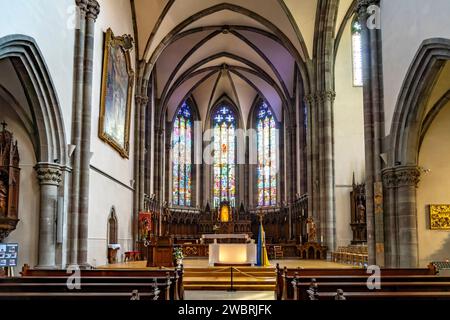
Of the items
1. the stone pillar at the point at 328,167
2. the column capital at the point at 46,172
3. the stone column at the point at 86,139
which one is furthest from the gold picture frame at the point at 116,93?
the stone pillar at the point at 328,167

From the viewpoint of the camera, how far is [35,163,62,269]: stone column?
548 inches

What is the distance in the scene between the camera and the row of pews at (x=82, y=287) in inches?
266

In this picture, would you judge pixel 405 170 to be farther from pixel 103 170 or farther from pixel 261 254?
pixel 103 170

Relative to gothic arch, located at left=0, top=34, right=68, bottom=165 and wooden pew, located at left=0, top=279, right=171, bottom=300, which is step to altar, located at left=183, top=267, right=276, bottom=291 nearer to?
gothic arch, located at left=0, top=34, right=68, bottom=165

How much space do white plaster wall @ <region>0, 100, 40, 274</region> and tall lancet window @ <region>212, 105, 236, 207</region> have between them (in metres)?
26.9

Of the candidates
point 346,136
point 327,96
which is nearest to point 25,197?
point 327,96

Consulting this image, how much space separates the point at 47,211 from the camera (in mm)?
14109

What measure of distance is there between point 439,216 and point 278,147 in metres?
23.9

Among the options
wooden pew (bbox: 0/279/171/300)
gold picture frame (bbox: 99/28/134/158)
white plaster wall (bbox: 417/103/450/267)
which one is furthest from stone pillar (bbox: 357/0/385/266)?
gold picture frame (bbox: 99/28/134/158)

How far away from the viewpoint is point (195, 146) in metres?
41.4

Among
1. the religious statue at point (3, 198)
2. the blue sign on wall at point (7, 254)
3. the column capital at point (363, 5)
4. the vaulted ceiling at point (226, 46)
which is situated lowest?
the blue sign on wall at point (7, 254)

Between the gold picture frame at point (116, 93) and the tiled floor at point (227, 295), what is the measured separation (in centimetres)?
759

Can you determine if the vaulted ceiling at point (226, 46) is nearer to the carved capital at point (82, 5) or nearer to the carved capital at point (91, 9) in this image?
the carved capital at point (91, 9)
